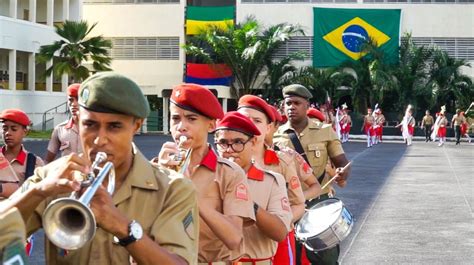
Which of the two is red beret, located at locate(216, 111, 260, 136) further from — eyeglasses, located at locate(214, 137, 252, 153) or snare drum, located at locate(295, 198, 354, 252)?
snare drum, located at locate(295, 198, 354, 252)

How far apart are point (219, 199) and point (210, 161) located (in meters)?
0.19

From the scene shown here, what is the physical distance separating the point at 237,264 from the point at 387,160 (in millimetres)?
25596

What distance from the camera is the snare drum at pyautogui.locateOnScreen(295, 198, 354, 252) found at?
7.59 meters

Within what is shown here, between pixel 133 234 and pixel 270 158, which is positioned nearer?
pixel 133 234

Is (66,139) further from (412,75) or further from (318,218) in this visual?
(412,75)

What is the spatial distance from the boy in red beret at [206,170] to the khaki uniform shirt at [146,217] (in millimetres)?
1306

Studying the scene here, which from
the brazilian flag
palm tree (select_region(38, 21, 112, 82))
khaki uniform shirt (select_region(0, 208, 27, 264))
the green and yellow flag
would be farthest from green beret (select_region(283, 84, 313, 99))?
the green and yellow flag

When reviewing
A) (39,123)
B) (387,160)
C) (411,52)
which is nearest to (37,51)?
(39,123)

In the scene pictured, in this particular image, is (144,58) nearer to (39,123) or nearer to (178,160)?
(39,123)

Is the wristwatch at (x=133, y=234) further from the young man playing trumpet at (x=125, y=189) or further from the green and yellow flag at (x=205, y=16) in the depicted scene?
the green and yellow flag at (x=205, y=16)

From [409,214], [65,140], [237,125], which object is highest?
[237,125]

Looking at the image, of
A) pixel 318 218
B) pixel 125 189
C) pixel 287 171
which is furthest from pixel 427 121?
pixel 125 189

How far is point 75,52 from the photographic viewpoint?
143ft

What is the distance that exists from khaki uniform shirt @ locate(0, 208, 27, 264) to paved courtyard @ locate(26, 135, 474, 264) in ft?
24.2
